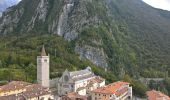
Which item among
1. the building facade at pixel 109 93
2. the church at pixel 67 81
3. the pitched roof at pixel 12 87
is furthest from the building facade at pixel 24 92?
the building facade at pixel 109 93

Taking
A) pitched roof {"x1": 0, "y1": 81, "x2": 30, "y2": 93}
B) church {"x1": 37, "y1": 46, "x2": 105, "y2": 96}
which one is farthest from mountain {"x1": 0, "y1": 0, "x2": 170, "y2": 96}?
pitched roof {"x1": 0, "y1": 81, "x2": 30, "y2": 93}

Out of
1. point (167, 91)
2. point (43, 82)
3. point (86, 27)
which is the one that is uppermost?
point (86, 27)

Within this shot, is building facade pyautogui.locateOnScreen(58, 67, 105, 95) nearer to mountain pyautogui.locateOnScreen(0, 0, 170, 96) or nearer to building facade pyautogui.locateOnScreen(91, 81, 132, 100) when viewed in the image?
building facade pyautogui.locateOnScreen(91, 81, 132, 100)

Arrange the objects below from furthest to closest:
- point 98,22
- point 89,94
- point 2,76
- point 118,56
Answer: point 98,22
point 118,56
point 2,76
point 89,94

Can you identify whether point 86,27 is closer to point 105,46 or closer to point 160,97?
point 105,46

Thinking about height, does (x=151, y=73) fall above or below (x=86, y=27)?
below

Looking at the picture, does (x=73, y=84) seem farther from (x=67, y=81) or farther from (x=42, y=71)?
(x=42, y=71)

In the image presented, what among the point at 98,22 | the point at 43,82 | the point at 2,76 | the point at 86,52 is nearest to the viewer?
the point at 43,82

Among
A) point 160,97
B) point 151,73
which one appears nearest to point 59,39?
point 151,73

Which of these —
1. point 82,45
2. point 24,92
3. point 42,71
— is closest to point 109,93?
point 24,92
